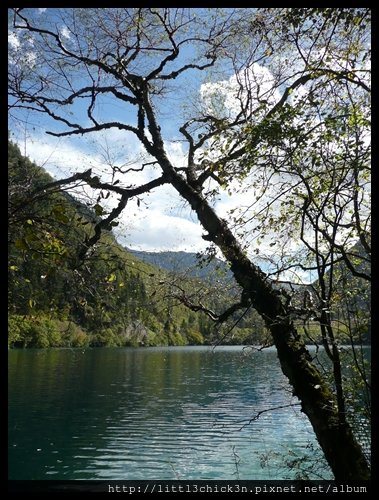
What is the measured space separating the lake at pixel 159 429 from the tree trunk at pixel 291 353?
0.62 metres

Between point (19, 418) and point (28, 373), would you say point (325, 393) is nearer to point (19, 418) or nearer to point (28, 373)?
point (19, 418)

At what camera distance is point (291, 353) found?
16.1ft

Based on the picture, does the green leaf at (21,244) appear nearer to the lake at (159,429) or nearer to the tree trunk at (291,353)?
the lake at (159,429)

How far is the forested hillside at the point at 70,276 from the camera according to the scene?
11.4 feet

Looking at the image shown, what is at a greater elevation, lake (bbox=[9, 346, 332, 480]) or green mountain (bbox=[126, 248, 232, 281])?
green mountain (bbox=[126, 248, 232, 281])

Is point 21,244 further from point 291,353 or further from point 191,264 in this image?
point 191,264

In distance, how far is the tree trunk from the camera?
432 cm

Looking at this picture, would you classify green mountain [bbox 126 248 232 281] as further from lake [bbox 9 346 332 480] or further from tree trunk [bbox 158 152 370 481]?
lake [bbox 9 346 332 480]

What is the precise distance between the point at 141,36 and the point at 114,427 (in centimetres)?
2203

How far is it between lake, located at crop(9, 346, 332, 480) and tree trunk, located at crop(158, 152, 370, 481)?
617 millimetres

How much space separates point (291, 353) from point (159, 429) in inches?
790

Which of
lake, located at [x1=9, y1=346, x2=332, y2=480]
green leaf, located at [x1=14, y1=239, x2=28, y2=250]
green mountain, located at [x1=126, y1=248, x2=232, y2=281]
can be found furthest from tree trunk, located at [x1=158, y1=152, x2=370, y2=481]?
green leaf, located at [x1=14, y1=239, x2=28, y2=250]

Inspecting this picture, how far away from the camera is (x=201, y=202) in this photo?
575cm
